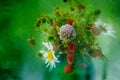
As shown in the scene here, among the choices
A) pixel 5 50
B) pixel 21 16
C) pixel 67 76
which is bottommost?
pixel 67 76

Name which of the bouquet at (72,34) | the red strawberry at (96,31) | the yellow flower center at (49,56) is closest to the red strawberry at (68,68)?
the bouquet at (72,34)

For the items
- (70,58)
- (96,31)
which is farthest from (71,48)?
(96,31)

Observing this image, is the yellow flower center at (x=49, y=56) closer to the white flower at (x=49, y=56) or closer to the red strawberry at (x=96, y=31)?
the white flower at (x=49, y=56)

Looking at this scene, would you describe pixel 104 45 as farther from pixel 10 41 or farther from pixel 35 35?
pixel 10 41

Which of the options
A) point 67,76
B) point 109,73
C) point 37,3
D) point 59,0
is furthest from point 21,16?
point 109,73

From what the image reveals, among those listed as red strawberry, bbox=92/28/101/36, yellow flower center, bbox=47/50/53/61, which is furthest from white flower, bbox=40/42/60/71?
red strawberry, bbox=92/28/101/36

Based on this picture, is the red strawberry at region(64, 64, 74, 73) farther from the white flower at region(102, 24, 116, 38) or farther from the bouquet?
the white flower at region(102, 24, 116, 38)
